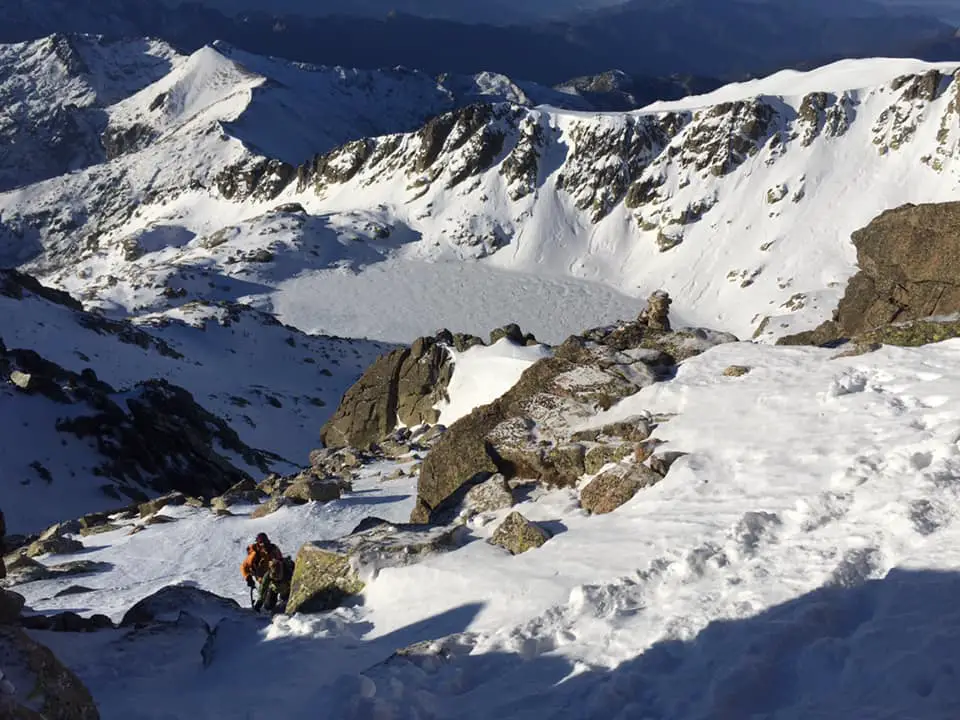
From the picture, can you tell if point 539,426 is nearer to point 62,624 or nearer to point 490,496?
point 490,496

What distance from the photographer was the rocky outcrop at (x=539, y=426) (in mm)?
12352

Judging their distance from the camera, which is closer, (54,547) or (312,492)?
(54,547)

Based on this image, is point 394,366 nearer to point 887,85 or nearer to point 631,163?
point 631,163

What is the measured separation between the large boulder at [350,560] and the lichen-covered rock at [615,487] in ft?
5.98

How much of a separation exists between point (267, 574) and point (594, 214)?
72151mm

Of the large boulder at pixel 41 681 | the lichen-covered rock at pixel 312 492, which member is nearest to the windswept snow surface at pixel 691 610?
the large boulder at pixel 41 681

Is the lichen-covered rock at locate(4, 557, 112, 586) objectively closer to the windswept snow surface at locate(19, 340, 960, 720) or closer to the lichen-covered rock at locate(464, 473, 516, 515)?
the windswept snow surface at locate(19, 340, 960, 720)

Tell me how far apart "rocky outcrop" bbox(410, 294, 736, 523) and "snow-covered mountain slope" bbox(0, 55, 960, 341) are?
40.8 meters

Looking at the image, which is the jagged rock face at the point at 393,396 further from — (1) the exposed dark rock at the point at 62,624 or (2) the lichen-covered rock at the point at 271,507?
(1) the exposed dark rock at the point at 62,624

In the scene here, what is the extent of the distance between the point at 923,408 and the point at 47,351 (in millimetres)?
36749

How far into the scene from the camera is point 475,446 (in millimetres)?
13266

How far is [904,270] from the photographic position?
2014cm

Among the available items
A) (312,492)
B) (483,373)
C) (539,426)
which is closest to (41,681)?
(539,426)

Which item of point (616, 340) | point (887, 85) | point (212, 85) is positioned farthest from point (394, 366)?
point (212, 85)
